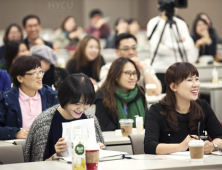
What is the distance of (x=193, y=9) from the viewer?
13883mm

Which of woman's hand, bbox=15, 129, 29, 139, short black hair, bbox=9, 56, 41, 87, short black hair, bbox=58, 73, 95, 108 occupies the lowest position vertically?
woman's hand, bbox=15, 129, 29, 139

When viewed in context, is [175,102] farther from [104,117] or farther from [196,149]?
[104,117]

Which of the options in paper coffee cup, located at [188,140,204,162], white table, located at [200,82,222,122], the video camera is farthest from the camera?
the video camera

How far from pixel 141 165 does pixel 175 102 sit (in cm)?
76

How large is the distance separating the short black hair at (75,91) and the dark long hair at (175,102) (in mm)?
508

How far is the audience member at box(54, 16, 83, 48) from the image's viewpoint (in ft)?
34.5

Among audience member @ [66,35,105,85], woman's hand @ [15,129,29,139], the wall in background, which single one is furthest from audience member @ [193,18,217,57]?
woman's hand @ [15,129,29,139]

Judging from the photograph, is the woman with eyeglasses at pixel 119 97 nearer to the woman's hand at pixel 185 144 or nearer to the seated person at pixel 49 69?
the seated person at pixel 49 69

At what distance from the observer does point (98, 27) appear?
12.4 m

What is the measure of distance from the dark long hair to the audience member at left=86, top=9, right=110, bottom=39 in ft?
29.6

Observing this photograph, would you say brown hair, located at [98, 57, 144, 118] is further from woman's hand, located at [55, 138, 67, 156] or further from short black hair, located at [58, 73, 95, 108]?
woman's hand, located at [55, 138, 67, 156]

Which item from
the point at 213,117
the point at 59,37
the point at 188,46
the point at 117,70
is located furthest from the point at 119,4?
the point at 213,117

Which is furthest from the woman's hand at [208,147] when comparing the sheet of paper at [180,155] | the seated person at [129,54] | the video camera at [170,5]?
the video camera at [170,5]

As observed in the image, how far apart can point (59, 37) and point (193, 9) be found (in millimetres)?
4668
